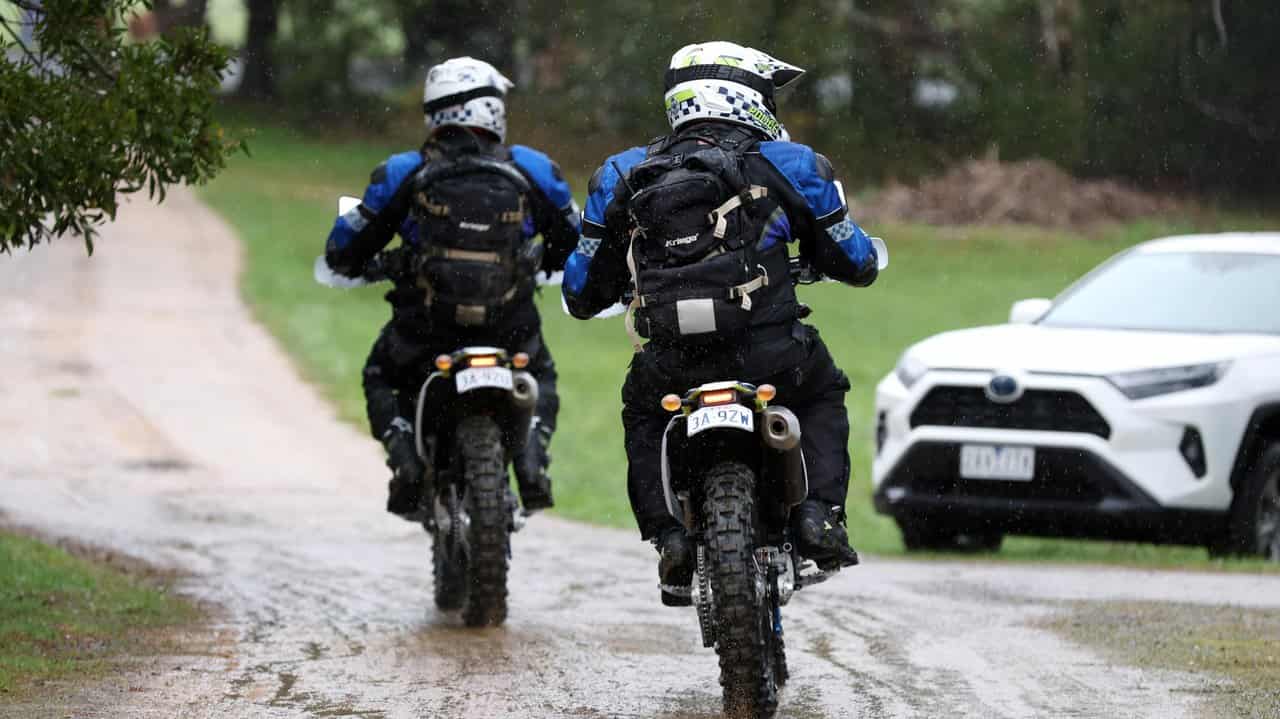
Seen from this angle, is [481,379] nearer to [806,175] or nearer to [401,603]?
[401,603]

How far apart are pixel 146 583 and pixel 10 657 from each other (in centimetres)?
260

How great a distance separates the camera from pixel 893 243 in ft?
124

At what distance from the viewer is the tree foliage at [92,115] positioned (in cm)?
813

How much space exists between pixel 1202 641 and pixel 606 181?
3053mm

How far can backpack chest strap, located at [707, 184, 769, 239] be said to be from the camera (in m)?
6.89

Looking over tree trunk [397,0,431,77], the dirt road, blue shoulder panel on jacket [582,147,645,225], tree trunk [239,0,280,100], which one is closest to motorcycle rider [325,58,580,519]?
the dirt road

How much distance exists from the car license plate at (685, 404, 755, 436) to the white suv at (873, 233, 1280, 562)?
4948 millimetres

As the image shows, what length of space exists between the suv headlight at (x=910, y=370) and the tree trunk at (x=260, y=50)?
44895 mm

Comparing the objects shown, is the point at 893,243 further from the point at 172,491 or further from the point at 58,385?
the point at 172,491

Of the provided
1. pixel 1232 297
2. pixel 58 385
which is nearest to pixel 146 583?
pixel 1232 297

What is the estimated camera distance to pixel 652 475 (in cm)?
721

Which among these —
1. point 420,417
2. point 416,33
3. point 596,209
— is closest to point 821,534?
point 596,209

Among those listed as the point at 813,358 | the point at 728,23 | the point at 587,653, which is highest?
the point at 728,23

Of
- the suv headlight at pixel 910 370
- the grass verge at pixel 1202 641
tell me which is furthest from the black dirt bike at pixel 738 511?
the suv headlight at pixel 910 370
